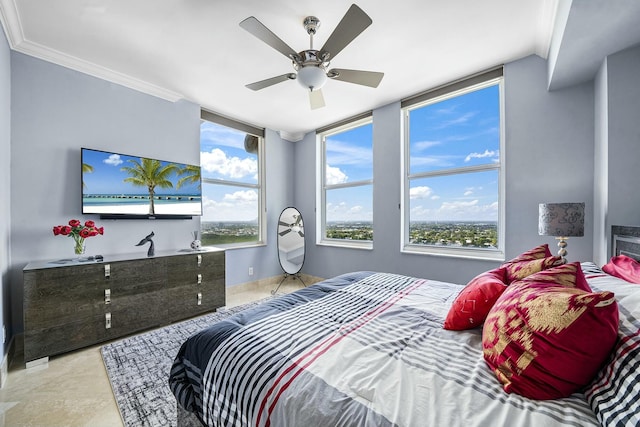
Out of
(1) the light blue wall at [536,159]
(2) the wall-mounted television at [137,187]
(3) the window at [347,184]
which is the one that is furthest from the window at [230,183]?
(1) the light blue wall at [536,159]

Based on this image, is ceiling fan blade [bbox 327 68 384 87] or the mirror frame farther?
the mirror frame

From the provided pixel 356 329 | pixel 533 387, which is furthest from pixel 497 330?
pixel 356 329

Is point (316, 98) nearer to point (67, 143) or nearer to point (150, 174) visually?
point (150, 174)

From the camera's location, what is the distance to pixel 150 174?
2.99 meters

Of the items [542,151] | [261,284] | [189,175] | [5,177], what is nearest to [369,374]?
[542,151]

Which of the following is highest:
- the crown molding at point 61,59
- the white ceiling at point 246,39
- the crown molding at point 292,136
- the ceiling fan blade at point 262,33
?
the white ceiling at point 246,39

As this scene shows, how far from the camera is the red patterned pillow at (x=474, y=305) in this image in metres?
1.13

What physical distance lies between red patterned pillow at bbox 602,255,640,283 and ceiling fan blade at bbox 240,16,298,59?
7.29ft

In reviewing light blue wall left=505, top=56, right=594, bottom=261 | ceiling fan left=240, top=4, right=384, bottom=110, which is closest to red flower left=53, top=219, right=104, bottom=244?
ceiling fan left=240, top=4, right=384, bottom=110

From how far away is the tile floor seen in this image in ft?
4.90

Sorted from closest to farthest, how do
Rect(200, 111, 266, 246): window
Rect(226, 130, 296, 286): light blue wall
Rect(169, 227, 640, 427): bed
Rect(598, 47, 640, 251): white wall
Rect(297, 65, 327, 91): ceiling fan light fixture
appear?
Rect(169, 227, 640, 427): bed → Rect(598, 47, 640, 251): white wall → Rect(297, 65, 327, 91): ceiling fan light fixture → Rect(200, 111, 266, 246): window → Rect(226, 130, 296, 286): light blue wall

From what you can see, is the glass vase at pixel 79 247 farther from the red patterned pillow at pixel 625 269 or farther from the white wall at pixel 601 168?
the white wall at pixel 601 168

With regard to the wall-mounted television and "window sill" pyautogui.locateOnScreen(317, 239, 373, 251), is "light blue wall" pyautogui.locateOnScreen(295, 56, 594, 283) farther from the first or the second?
the wall-mounted television

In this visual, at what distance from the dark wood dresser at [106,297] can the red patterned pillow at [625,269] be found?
3289mm
